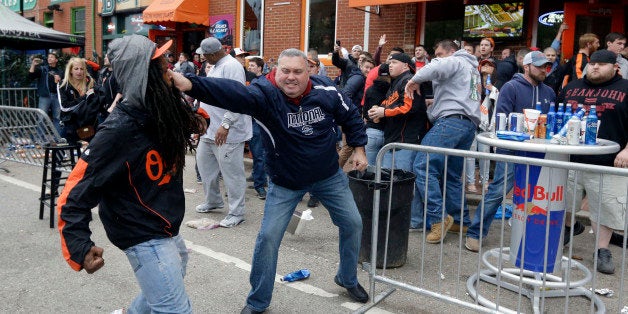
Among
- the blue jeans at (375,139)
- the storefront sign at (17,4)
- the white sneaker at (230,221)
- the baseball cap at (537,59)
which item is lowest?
the white sneaker at (230,221)

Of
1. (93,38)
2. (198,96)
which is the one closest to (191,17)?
(93,38)

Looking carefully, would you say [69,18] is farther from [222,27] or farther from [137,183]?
[137,183]

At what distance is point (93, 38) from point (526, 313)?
65.9ft

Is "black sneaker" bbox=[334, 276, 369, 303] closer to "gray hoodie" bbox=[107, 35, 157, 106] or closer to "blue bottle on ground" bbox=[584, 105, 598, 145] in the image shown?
"blue bottle on ground" bbox=[584, 105, 598, 145]

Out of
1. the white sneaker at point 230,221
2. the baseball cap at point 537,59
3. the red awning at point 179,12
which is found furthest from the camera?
the red awning at point 179,12

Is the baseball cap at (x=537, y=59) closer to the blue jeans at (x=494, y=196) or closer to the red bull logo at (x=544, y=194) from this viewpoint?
the blue jeans at (x=494, y=196)

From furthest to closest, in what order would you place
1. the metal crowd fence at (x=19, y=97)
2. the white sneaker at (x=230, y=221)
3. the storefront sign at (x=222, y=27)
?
1. the storefront sign at (x=222, y=27)
2. the metal crowd fence at (x=19, y=97)
3. the white sneaker at (x=230, y=221)

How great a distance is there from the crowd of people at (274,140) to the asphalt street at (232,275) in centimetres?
26

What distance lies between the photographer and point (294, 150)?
3809 millimetres

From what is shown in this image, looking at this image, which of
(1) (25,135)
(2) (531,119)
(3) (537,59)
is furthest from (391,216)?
(1) (25,135)

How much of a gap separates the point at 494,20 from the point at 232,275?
770cm

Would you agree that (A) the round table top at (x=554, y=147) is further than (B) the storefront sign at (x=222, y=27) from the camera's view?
No

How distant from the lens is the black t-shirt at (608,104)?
16.7 ft

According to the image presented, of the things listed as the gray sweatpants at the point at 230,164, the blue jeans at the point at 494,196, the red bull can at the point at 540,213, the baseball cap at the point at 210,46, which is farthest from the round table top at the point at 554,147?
the baseball cap at the point at 210,46
